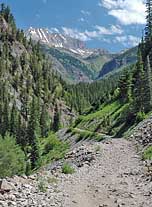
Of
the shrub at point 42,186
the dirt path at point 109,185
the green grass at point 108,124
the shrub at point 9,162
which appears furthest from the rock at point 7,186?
the shrub at point 9,162

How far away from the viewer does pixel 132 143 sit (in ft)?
135

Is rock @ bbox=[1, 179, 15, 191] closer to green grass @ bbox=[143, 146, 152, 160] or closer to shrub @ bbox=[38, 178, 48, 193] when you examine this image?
shrub @ bbox=[38, 178, 48, 193]

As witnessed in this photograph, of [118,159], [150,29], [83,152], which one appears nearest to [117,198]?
[118,159]

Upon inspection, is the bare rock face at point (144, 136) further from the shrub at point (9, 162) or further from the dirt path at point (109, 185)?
the shrub at point (9, 162)

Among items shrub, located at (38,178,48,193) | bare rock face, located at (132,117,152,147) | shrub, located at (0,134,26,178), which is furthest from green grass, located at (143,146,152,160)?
shrub, located at (0,134,26,178)

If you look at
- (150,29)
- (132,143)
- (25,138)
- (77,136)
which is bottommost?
(25,138)

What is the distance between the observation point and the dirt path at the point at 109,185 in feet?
68.5

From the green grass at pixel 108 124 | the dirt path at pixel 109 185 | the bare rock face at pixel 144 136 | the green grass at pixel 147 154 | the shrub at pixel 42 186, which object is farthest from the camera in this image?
the green grass at pixel 108 124

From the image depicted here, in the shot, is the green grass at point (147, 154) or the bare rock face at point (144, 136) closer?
the green grass at point (147, 154)

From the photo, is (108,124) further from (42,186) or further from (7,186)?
(7,186)

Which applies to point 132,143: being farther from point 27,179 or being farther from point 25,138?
point 25,138

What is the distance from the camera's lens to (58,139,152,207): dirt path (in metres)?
20.9

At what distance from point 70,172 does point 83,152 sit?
28.7 ft

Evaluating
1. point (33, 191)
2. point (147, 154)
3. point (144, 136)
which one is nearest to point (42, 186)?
point (33, 191)
